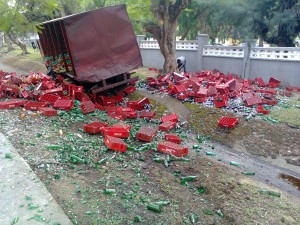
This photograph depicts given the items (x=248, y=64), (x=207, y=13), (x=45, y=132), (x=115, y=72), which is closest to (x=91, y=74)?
(x=115, y=72)

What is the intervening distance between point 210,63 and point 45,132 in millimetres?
10026

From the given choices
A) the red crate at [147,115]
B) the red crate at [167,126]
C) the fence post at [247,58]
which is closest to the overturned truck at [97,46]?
the red crate at [147,115]

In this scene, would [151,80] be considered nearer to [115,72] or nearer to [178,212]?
[115,72]

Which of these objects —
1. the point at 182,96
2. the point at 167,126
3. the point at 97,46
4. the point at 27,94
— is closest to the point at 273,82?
the point at 182,96

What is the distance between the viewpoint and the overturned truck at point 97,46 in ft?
26.6

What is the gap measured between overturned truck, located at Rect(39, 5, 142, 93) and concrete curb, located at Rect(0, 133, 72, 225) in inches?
189

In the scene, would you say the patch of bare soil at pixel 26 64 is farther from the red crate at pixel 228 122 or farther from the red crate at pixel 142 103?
the red crate at pixel 228 122

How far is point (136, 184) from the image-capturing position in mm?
4090

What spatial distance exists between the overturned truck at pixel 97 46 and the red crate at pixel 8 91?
5.83ft

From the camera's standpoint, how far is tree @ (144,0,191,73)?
1100 cm

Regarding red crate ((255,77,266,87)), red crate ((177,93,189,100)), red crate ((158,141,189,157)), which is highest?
red crate ((158,141,189,157))

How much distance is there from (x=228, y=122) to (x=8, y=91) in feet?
21.9

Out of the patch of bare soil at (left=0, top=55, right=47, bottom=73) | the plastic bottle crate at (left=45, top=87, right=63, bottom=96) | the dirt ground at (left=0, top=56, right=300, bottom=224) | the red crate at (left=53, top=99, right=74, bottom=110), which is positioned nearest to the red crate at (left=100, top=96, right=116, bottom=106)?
the plastic bottle crate at (left=45, top=87, right=63, bottom=96)

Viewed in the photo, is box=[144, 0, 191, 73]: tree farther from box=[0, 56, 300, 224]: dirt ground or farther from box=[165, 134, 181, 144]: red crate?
box=[0, 56, 300, 224]: dirt ground
